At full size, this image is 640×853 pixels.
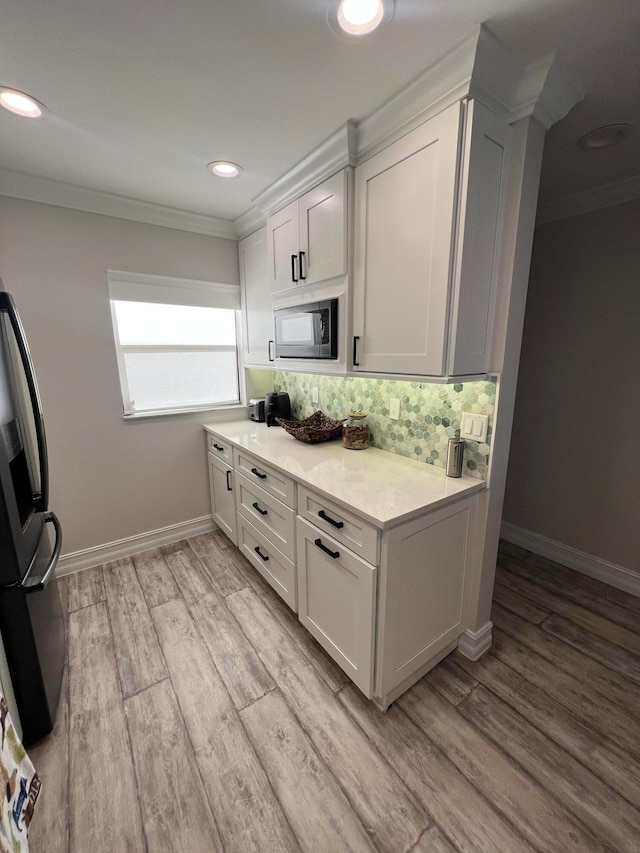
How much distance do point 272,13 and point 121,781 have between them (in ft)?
8.50

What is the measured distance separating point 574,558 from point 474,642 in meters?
1.30

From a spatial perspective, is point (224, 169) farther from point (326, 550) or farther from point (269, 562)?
point (269, 562)

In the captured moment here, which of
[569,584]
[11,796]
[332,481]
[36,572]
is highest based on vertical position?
[332,481]

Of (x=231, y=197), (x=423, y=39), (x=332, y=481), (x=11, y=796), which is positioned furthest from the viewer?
(x=231, y=197)

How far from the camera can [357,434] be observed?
210 centimetres

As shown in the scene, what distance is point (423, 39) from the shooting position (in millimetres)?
1116

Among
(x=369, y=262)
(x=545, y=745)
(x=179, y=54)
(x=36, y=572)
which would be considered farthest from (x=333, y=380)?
(x=545, y=745)

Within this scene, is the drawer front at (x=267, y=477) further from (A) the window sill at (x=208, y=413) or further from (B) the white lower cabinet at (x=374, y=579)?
(A) the window sill at (x=208, y=413)

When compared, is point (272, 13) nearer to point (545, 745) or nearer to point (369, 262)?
point (369, 262)

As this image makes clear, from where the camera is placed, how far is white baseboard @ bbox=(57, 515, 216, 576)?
96.6 inches

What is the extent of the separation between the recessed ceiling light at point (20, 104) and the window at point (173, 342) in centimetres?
94

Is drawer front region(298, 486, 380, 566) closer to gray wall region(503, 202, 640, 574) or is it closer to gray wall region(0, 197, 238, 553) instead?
gray wall region(0, 197, 238, 553)

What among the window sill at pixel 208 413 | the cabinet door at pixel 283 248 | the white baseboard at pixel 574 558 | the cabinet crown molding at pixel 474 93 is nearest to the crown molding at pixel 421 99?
the cabinet crown molding at pixel 474 93

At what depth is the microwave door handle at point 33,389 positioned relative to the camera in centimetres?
136
